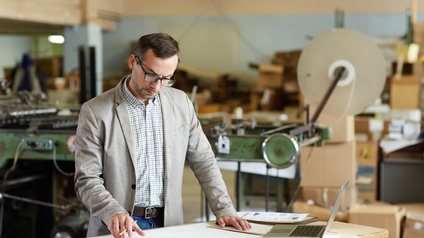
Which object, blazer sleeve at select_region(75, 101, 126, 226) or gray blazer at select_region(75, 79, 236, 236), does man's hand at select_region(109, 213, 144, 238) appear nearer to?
gray blazer at select_region(75, 79, 236, 236)

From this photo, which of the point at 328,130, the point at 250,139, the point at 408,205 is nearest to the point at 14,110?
the point at 250,139

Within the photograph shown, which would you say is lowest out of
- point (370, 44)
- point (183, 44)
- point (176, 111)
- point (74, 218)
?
point (74, 218)

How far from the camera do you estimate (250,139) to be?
4.74 metres

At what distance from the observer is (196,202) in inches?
332

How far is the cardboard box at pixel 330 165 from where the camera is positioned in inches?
246

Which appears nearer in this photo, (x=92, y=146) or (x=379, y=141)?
(x=92, y=146)

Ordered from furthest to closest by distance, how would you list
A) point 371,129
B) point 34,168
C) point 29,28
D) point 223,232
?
point 29,28 → point 371,129 → point 34,168 → point 223,232

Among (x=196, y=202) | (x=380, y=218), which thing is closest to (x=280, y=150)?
(x=380, y=218)

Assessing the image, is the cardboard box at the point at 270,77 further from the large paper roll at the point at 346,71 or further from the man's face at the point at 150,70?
the man's face at the point at 150,70

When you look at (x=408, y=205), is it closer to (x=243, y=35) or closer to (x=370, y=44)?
(x=370, y=44)

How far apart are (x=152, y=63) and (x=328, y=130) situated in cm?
248

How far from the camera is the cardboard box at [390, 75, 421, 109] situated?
10703 millimetres

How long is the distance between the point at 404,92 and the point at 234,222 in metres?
7.92

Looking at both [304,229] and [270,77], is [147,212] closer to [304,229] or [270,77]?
[304,229]
